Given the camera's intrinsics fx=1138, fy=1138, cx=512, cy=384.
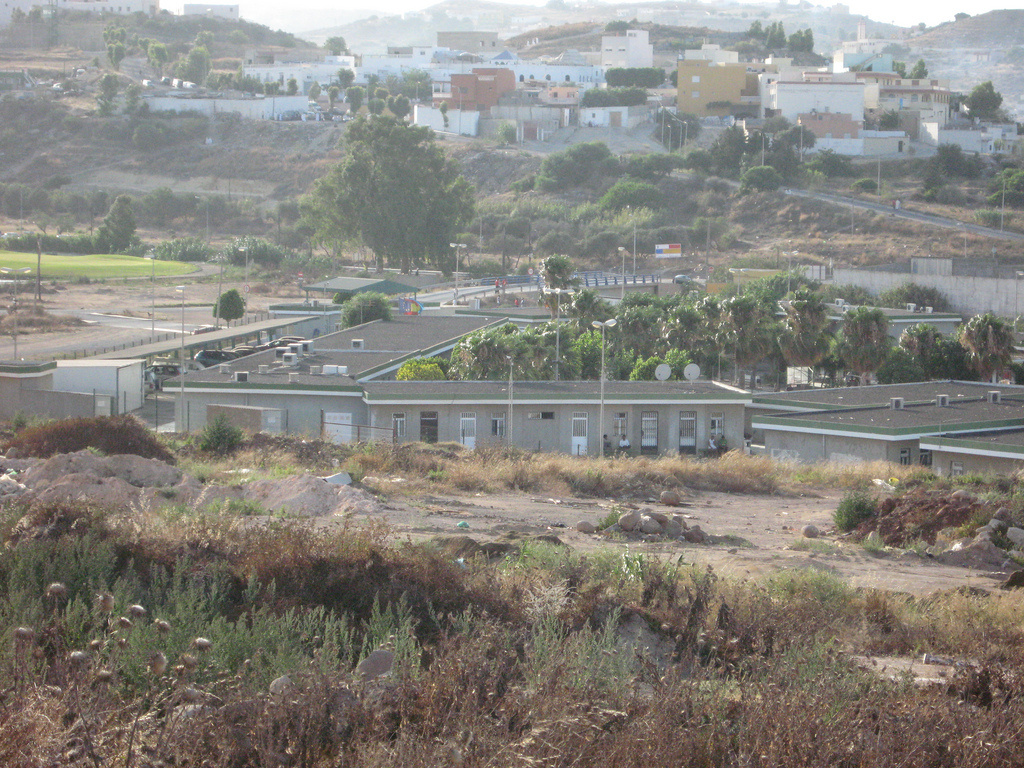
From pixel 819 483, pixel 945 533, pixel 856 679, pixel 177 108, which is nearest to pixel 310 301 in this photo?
pixel 819 483

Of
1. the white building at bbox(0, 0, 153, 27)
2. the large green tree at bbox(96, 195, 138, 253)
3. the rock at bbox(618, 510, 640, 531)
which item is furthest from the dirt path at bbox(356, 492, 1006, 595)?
the white building at bbox(0, 0, 153, 27)

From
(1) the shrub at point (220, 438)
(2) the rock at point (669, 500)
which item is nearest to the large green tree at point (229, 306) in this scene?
(1) the shrub at point (220, 438)

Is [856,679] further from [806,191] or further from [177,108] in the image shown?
[177,108]

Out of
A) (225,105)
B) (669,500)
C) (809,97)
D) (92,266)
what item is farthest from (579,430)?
(225,105)

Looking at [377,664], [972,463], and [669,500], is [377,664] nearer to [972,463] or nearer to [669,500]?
[669,500]

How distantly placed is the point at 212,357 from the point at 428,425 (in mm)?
12673

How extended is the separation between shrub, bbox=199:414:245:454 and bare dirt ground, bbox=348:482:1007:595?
4.10 metres

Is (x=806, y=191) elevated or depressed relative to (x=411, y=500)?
elevated

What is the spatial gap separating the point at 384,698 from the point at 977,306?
53021 mm

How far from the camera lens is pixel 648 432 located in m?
27.4

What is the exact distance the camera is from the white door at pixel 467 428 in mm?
26244

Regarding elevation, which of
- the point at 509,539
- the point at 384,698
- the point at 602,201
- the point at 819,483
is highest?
the point at 602,201

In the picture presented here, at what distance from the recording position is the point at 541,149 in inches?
4067

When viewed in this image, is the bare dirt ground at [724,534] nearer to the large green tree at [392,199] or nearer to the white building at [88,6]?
the large green tree at [392,199]
